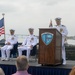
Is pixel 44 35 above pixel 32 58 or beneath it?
above

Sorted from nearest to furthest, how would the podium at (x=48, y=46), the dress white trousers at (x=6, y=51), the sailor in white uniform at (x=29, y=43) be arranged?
the podium at (x=48, y=46)
the sailor in white uniform at (x=29, y=43)
the dress white trousers at (x=6, y=51)

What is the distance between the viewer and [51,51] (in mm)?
8039

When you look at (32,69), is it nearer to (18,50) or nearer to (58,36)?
(58,36)

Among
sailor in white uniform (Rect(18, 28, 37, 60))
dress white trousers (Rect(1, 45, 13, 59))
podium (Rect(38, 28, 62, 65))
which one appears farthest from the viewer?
dress white trousers (Rect(1, 45, 13, 59))

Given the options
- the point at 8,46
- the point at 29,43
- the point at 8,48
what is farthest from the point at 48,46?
the point at 8,46

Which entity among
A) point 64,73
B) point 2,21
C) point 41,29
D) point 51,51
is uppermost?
point 2,21

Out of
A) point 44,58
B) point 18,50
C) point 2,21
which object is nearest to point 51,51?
point 44,58

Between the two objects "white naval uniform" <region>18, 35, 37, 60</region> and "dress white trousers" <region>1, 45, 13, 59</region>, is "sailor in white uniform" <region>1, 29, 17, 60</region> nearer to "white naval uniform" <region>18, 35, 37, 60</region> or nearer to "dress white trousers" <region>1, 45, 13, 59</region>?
"dress white trousers" <region>1, 45, 13, 59</region>

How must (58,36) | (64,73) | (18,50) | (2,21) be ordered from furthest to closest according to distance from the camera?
(2,21) → (18,50) → (58,36) → (64,73)

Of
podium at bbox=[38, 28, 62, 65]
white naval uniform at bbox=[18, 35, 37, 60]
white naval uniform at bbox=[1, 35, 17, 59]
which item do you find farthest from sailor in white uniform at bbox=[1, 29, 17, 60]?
podium at bbox=[38, 28, 62, 65]

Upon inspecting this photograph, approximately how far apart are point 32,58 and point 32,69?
2.53 meters

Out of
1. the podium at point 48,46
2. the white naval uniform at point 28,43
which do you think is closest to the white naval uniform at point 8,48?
the white naval uniform at point 28,43

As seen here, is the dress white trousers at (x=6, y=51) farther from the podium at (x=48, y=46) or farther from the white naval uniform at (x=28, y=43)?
the podium at (x=48, y=46)

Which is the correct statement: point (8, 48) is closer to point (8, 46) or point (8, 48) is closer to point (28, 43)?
point (8, 46)
